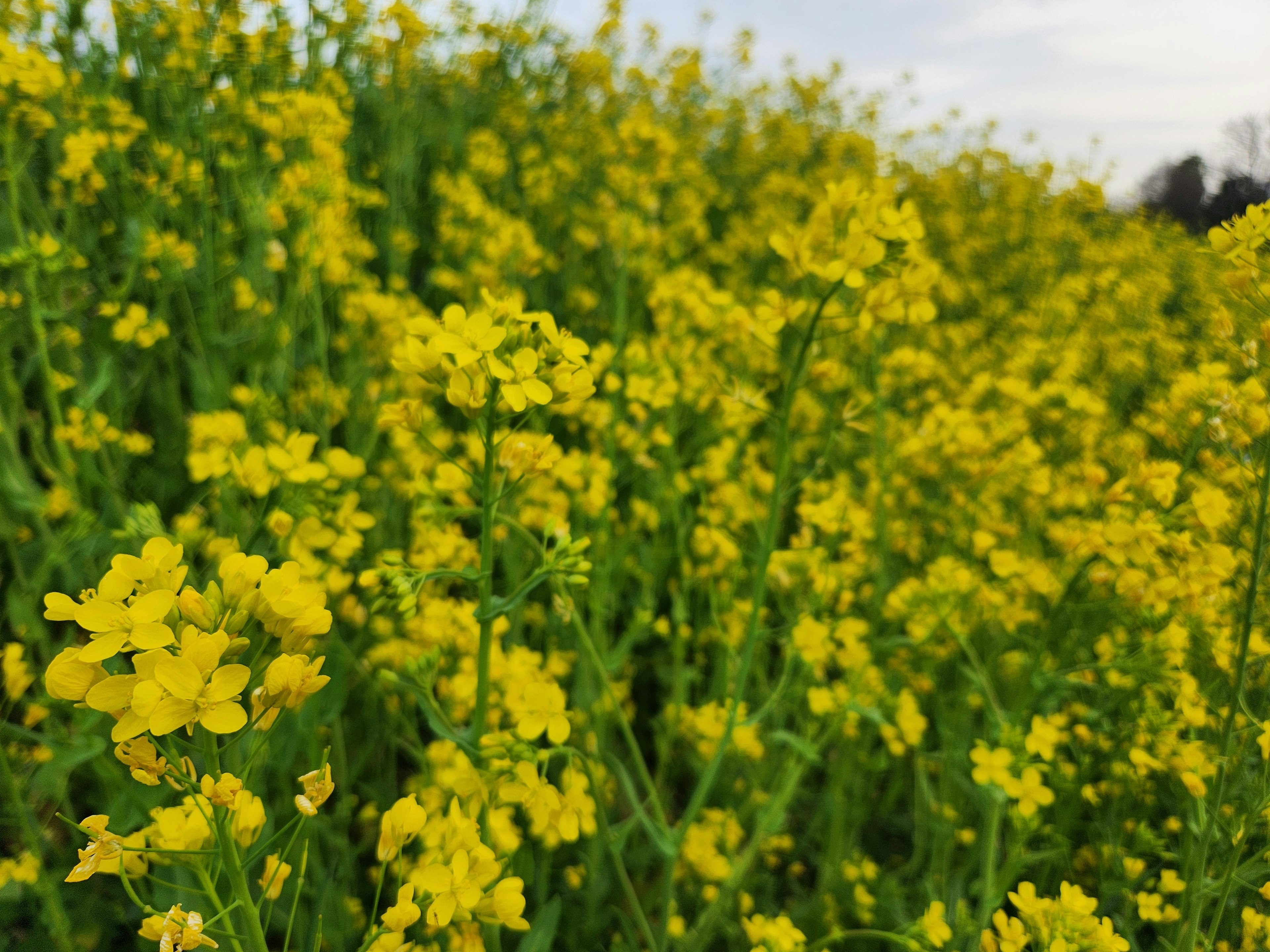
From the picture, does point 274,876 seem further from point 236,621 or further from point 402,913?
point 236,621

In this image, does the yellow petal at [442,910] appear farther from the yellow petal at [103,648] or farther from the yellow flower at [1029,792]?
the yellow flower at [1029,792]

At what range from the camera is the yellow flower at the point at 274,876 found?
90 centimetres

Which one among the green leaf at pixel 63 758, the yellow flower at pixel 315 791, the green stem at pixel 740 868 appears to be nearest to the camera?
the yellow flower at pixel 315 791

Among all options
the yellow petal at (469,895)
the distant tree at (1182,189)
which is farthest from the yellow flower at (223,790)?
the distant tree at (1182,189)

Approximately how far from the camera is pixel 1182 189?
3.98 m

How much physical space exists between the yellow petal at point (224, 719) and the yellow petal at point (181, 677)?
2 centimetres

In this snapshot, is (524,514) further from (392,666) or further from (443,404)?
(443,404)

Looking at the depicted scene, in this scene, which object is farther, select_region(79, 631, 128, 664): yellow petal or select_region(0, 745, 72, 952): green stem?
select_region(0, 745, 72, 952): green stem

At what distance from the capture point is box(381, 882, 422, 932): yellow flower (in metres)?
0.87

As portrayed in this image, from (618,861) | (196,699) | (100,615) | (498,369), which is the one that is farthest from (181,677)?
(618,861)

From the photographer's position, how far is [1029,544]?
286cm

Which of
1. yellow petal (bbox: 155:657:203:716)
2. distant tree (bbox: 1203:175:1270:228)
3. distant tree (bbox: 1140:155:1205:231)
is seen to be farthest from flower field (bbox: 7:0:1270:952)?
distant tree (bbox: 1140:155:1205:231)

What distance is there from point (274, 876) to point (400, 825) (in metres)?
0.15

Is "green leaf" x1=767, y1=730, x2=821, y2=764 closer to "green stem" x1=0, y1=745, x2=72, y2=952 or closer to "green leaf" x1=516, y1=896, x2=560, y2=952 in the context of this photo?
"green leaf" x1=516, y1=896, x2=560, y2=952
